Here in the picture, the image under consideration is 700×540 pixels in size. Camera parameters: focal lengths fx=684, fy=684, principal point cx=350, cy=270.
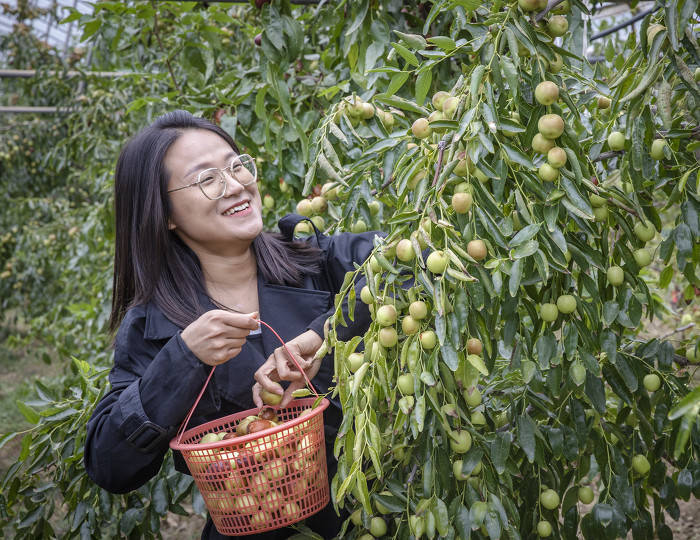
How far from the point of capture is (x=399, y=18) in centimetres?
181

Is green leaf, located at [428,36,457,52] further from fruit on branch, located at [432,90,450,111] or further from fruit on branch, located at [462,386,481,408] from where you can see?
fruit on branch, located at [462,386,481,408]

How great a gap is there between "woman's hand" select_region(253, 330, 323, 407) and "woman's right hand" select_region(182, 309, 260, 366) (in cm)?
8

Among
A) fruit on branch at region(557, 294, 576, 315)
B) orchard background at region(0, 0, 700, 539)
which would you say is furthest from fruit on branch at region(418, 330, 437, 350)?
fruit on branch at region(557, 294, 576, 315)

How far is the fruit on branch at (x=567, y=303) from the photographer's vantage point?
1069 millimetres

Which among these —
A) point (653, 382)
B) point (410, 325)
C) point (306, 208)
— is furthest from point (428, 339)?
point (306, 208)

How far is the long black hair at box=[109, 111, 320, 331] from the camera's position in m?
1.37

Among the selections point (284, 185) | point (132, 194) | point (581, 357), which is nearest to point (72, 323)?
point (284, 185)

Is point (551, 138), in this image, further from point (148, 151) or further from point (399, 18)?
point (399, 18)

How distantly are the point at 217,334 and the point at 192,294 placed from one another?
0.26 meters

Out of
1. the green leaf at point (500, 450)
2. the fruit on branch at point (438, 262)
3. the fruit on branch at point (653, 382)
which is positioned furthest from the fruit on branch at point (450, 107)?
the fruit on branch at point (653, 382)

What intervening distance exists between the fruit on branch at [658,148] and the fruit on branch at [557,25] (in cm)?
23

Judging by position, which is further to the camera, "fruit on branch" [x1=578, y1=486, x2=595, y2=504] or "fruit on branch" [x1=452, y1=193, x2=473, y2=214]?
"fruit on branch" [x1=578, y1=486, x2=595, y2=504]

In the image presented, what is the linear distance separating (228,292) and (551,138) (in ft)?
2.44

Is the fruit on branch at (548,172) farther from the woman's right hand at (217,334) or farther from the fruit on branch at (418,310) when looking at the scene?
the woman's right hand at (217,334)
